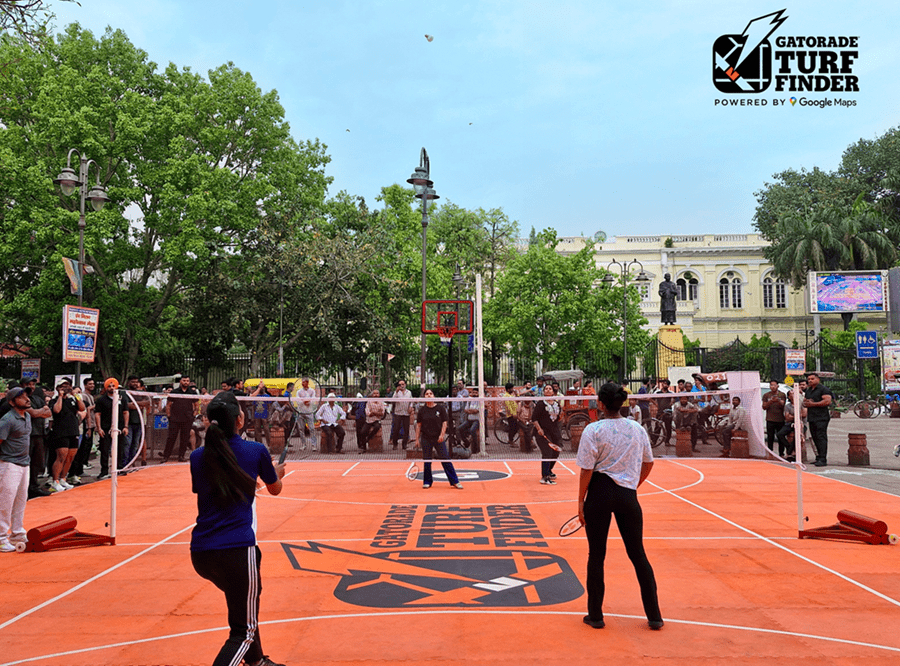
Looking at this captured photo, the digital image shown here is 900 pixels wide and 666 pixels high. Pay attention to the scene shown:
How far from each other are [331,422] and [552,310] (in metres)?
29.6

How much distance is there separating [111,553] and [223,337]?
27516mm

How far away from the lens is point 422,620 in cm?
606

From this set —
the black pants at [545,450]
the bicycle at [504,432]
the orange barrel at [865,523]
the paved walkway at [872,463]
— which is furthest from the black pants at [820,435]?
the orange barrel at [865,523]

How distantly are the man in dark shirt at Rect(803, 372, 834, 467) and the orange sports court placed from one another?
3.78 meters

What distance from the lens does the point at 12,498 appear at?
903 centimetres

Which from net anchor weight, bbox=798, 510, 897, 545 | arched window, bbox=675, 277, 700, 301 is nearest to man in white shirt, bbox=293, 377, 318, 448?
net anchor weight, bbox=798, 510, 897, 545

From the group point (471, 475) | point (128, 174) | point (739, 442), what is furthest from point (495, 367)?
point (739, 442)

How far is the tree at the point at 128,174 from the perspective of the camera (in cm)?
2805

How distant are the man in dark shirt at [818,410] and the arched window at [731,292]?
5242 centimetres

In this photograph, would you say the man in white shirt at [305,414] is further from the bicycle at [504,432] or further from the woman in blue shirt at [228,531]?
the woman in blue shirt at [228,531]

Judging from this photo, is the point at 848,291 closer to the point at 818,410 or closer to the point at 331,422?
the point at 818,410

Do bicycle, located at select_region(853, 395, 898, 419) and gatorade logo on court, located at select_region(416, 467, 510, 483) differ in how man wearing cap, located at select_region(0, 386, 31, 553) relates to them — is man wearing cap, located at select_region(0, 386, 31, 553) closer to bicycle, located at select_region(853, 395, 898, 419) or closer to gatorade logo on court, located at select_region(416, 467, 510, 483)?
gatorade logo on court, located at select_region(416, 467, 510, 483)

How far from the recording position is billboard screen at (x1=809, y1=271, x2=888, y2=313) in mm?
44844

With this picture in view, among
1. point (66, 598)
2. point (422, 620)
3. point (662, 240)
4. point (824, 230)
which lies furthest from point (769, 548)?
point (662, 240)
